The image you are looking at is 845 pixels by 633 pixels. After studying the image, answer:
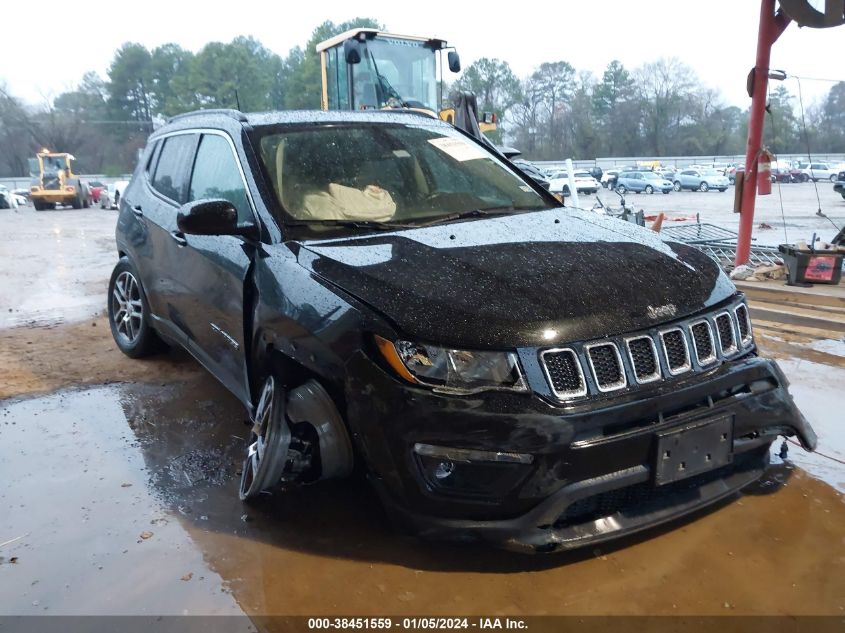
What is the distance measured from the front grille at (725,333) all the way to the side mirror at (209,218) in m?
2.06

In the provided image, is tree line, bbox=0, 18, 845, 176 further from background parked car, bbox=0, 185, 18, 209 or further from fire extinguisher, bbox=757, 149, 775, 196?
background parked car, bbox=0, 185, 18, 209

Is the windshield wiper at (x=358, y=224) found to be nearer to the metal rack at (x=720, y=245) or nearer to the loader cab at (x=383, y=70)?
the metal rack at (x=720, y=245)

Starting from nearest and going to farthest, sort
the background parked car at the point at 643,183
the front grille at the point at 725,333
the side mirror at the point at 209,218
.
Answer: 1. the front grille at the point at 725,333
2. the side mirror at the point at 209,218
3. the background parked car at the point at 643,183

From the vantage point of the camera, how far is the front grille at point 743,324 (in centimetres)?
276

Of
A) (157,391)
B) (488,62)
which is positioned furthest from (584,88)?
(157,391)

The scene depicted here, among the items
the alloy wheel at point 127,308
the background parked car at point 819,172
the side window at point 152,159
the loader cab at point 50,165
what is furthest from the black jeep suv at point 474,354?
the loader cab at point 50,165

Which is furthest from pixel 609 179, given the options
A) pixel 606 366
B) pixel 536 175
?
pixel 606 366

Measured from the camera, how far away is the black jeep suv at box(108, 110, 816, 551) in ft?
7.43

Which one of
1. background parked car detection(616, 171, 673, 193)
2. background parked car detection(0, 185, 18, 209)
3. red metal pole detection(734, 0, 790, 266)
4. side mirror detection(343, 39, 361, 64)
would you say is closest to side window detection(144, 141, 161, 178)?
red metal pole detection(734, 0, 790, 266)

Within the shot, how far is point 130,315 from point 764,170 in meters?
6.76

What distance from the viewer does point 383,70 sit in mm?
13008

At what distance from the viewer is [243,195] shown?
3.36 m

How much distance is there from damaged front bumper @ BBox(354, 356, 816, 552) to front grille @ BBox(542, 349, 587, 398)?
62 millimetres

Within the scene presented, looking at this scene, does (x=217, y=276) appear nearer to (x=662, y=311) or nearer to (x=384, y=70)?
(x=662, y=311)
